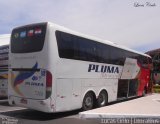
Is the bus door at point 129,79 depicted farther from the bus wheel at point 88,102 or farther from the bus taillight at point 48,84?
the bus taillight at point 48,84

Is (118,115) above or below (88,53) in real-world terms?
below

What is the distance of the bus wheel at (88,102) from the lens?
12.3 metres

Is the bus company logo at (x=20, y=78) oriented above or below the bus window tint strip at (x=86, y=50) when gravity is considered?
below

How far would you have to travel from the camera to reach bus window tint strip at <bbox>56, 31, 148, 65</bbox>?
10.9 meters

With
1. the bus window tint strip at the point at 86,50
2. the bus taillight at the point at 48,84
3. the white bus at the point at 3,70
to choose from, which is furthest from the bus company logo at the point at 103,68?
the white bus at the point at 3,70

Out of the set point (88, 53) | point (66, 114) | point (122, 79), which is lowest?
point (66, 114)

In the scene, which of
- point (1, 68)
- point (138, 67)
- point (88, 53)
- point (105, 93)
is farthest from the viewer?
point (138, 67)

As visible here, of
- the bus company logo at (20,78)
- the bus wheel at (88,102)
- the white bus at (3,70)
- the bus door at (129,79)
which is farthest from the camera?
the bus door at (129,79)

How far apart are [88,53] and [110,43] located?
8.42 feet

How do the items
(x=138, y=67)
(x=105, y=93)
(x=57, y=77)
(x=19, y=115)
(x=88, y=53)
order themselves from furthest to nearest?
(x=138, y=67), (x=105, y=93), (x=88, y=53), (x=19, y=115), (x=57, y=77)

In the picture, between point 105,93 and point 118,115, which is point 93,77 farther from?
point 118,115

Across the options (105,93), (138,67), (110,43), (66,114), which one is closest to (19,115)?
(66,114)

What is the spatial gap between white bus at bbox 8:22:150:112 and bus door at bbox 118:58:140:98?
2.20 meters

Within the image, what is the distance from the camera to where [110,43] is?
14703 mm
